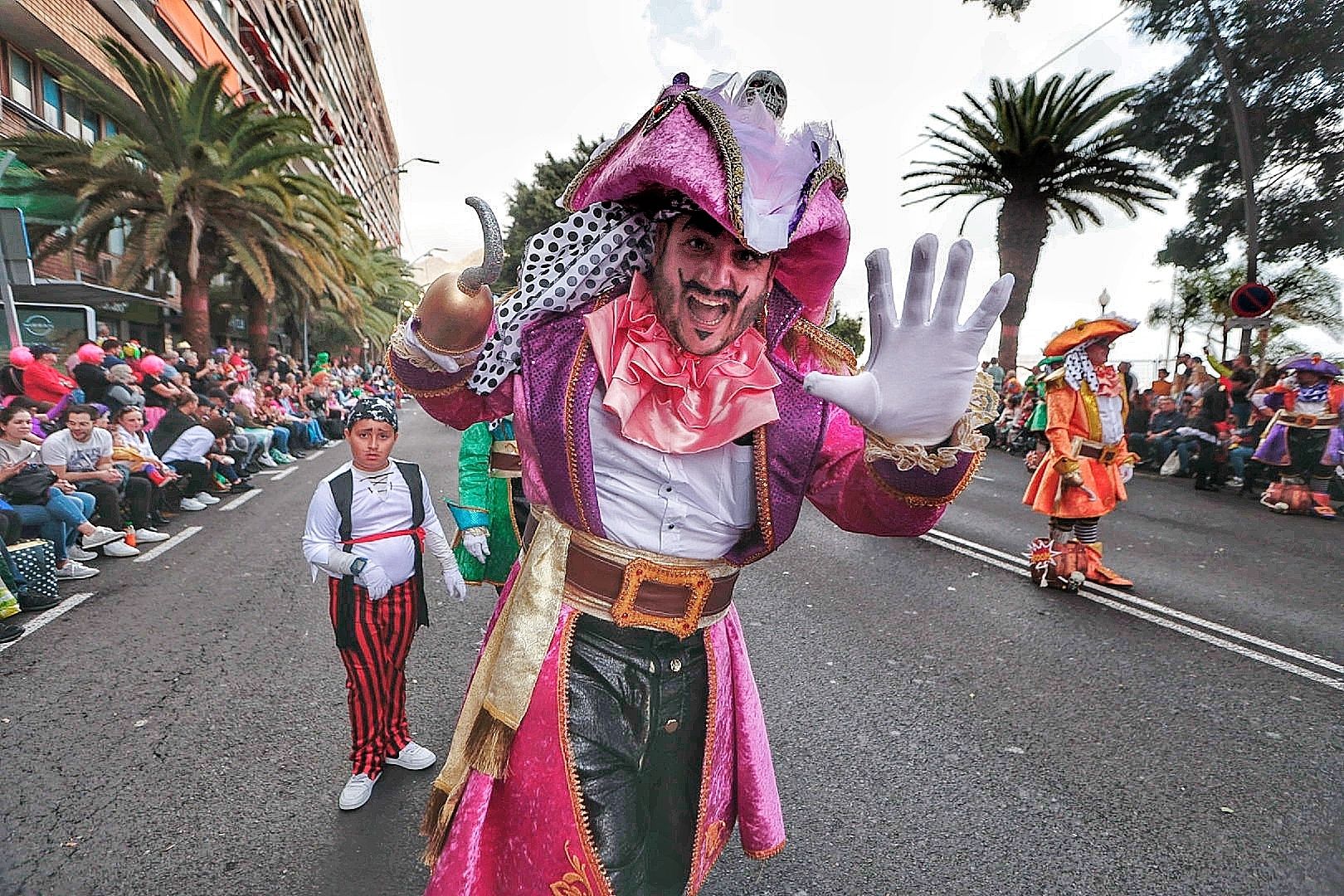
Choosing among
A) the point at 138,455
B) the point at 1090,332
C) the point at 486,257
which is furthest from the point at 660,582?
the point at 138,455

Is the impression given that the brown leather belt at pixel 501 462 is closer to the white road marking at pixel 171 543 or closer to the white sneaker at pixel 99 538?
the white road marking at pixel 171 543

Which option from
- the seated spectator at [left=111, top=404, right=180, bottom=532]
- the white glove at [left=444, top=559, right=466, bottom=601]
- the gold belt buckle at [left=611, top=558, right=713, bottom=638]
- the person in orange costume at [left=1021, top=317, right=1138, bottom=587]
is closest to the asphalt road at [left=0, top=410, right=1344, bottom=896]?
the person in orange costume at [left=1021, top=317, right=1138, bottom=587]

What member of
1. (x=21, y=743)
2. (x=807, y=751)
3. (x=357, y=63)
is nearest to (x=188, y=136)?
(x=21, y=743)

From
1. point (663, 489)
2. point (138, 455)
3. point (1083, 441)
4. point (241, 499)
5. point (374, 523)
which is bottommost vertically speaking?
point (241, 499)

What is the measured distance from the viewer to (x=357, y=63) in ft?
195

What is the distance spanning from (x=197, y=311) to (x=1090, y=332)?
17.7 m

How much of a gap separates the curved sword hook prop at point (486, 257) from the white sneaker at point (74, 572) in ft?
20.1

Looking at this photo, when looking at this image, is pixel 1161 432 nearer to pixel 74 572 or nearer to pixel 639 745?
pixel 639 745

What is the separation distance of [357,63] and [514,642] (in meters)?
69.3

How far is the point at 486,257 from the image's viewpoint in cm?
141

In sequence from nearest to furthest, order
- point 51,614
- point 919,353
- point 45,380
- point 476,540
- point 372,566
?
point 919,353 → point 372,566 → point 476,540 → point 51,614 → point 45,380

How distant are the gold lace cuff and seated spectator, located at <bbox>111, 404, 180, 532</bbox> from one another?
25.5 feet

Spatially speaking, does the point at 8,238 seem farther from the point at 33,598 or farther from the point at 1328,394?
Answer: the point at 1328,394

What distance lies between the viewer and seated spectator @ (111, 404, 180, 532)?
7.43 m
